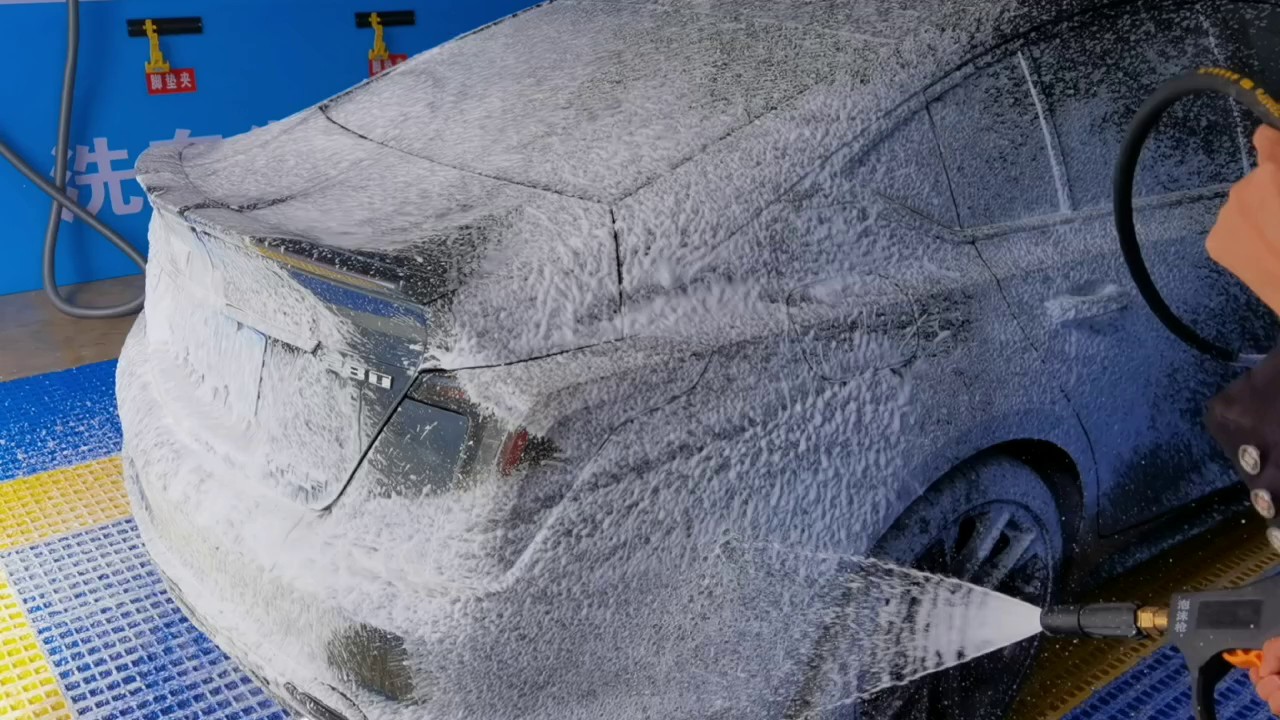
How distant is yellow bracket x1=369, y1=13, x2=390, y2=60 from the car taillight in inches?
191

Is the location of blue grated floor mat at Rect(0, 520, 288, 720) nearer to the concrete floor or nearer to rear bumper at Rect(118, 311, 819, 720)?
rear bumper at Rect(118, 311, 819, 720)

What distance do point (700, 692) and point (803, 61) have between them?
107 centimetres

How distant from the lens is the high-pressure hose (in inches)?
181

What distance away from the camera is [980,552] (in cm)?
201

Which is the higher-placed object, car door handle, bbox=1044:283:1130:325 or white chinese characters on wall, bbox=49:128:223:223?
white chinese characters on wall, bbox=49:128:223:223

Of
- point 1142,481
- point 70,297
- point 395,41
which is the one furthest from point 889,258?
point 395,41

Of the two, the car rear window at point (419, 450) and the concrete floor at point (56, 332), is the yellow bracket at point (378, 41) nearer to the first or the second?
the concrete floor at point (56, 332)

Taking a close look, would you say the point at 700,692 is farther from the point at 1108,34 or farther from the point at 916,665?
the point at 1108,34

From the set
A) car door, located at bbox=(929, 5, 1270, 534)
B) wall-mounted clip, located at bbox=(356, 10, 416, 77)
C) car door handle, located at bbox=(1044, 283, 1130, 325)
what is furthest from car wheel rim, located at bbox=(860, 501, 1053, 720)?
wall-mounted clip, located at bbox=(356, 10, 416, 77)

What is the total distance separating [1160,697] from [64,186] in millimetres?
4506

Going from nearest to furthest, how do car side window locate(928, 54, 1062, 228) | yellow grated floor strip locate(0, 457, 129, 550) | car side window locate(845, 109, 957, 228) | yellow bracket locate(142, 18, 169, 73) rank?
car side window locate(845, 109, 957, 228)
car side window locate(928, 54, 1062, 228)
yellow grated floor strip locate(0, 457, 129, 550)
yellow bracket locate(142, 18, 169, 73)

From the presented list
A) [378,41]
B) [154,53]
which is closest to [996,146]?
[154,53]

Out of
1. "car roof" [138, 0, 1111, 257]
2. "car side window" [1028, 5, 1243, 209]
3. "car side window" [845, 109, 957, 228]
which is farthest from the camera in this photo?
"car side window" [1028, 5, 1243, 209]

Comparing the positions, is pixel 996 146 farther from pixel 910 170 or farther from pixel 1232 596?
pixel 1232 596
